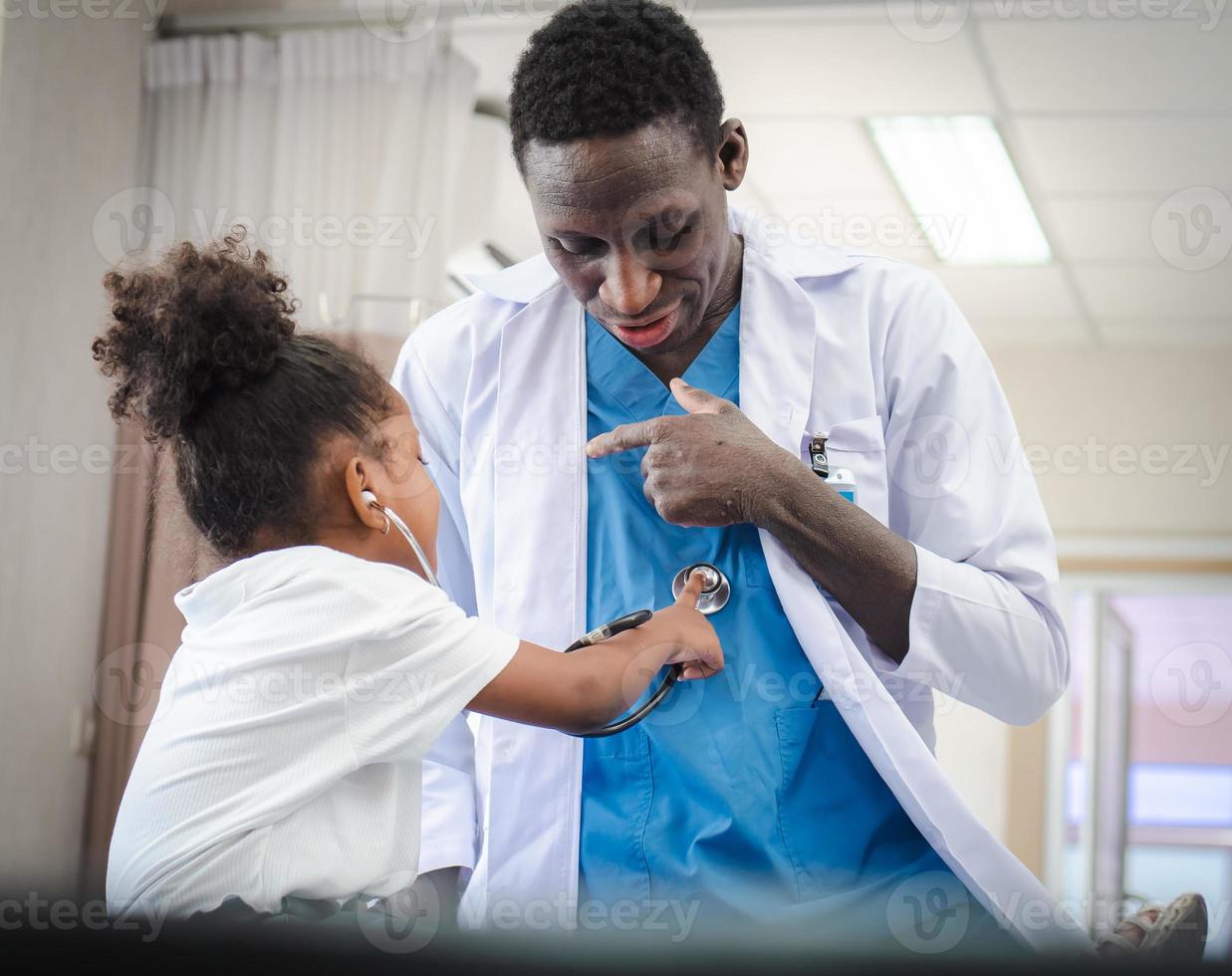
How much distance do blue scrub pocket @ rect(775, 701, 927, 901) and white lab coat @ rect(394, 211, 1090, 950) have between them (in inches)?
2.0

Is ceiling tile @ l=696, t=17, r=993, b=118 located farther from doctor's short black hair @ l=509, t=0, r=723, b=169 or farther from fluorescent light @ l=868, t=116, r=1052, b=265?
doctor's short black hair @ l=509, t=0, r=723, b=169

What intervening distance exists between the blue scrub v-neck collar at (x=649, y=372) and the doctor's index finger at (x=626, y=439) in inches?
7.3

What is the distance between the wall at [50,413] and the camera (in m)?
2.63

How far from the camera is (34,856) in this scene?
2699 mm

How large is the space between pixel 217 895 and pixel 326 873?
73 millimetres

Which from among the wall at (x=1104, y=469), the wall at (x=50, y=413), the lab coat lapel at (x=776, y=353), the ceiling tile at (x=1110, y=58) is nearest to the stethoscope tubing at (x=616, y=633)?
the lab coat lapel at (x=776, y=353)

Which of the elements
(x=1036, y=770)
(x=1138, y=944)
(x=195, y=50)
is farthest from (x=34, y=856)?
(x=1036, y=770)

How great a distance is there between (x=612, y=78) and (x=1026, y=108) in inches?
99.6

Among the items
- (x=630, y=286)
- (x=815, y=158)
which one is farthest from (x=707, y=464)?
(x=815, y=158)

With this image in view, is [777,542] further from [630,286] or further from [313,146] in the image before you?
[313,146]

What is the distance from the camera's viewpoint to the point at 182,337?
41.8 inches

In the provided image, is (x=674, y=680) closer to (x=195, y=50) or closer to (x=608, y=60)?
(x=608, y=60)

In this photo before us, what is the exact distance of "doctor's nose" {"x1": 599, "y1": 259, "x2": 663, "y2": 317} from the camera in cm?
112

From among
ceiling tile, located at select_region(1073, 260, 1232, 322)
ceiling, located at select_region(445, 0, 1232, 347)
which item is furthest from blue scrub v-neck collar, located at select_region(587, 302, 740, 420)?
ceiling tile, located at select_region(1073, 260, 1232, 322)
